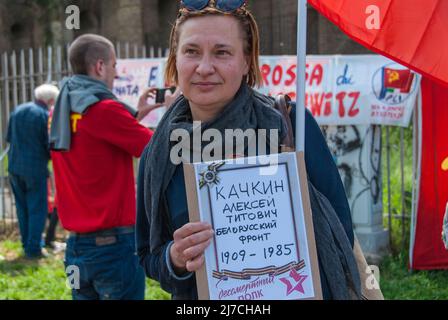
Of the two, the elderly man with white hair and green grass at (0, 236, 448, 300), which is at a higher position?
the elderly man with white hair

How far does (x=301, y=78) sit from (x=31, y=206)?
5.44m

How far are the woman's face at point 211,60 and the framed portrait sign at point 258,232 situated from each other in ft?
0.85

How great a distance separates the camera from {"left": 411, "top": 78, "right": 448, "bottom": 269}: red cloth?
5.71 m

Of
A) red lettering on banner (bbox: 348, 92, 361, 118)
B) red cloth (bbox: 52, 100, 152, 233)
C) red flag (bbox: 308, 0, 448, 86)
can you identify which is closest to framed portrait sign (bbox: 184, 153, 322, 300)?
red flag (bbox: 308, 0, 448, 86)

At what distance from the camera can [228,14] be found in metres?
1.89

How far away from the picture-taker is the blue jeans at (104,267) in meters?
3.51

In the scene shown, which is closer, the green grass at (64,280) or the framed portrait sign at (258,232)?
the framed portrait sign at (258,232)

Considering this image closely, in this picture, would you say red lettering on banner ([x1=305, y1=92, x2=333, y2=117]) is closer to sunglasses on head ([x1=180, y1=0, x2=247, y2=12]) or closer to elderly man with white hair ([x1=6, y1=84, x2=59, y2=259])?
elderly man with white hair ([x1=6, y1=84, x2=59, y2=259])

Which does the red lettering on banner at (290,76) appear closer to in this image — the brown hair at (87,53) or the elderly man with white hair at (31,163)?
the elderly man with white hair at (31,163)

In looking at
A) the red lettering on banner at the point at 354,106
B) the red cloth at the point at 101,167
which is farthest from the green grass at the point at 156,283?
the red cloth at the point at 101,167

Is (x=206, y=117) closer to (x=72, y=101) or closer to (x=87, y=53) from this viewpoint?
(x=72, y=101)

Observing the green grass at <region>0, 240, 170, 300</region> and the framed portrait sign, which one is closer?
the framed portrait sign

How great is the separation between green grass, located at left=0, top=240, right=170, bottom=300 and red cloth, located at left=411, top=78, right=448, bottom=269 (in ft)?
8.25
